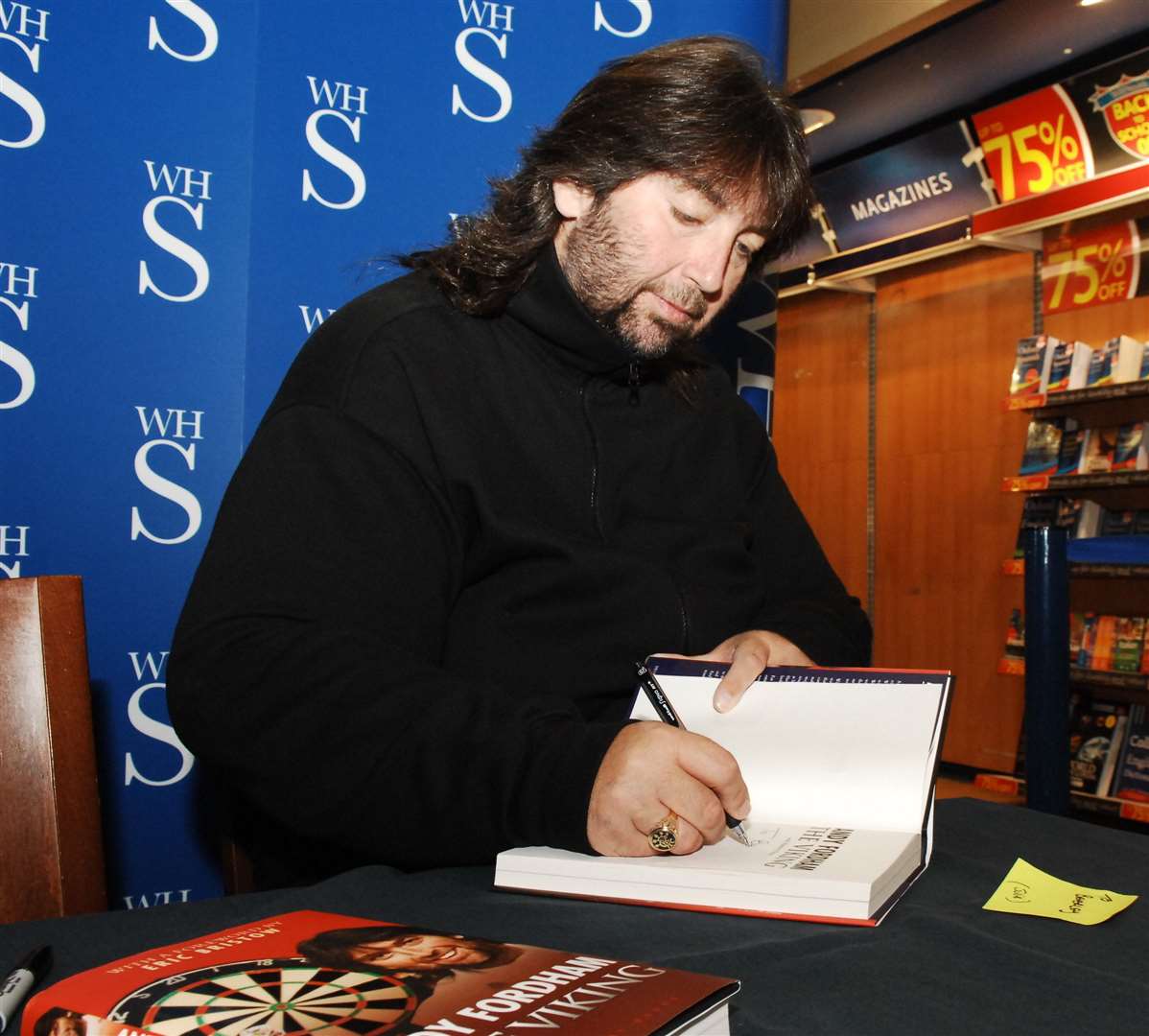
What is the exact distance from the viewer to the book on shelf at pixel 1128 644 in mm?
4480

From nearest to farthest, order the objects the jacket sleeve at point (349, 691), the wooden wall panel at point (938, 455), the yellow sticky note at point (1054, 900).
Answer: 1. the yellow sticky note at point (1054, 900)
2. the jacket sleeve at point (349, 691)
3. the wooden wall panel at point (938, 455)

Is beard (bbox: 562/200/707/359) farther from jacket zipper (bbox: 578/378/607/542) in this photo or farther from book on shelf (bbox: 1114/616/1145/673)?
book on shelf (bbox: 1114/616/1145/673)

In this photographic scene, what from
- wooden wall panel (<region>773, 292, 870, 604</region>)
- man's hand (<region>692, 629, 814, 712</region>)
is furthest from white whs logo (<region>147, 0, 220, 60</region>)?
wooden wall panel (<region>773, 292, 870, 604</region>)

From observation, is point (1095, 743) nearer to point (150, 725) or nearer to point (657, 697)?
point (150, 725)

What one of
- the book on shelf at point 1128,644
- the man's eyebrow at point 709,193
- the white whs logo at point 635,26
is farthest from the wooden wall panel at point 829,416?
the man's eyebrow at point 709,193

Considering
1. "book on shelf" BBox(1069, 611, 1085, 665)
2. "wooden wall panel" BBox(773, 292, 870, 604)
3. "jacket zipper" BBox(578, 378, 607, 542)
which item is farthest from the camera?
"wooden wall panel" BBox(773, 292, 870, 604)

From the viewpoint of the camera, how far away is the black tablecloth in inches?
23.2

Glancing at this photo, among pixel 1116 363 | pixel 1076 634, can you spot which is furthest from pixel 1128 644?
pixel 1116 363

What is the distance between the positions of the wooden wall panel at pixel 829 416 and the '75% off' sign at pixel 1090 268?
4.57 feet

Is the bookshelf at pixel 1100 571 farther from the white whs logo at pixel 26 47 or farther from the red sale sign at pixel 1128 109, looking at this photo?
the white whs logo at pixel 26 47

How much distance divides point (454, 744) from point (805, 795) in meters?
0.32

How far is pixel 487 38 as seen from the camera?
2.10 meters

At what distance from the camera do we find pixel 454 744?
2.91 ft

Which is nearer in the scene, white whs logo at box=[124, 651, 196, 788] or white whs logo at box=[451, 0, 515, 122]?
white whs logo at box=[124, 651, 196, 788]
